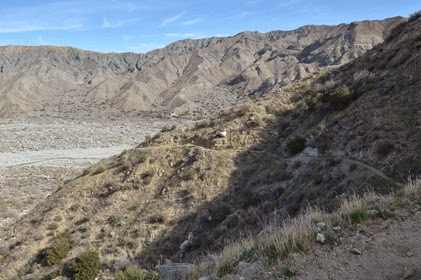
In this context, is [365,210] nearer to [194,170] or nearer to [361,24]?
[194,170]

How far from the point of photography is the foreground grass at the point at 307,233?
6664mm

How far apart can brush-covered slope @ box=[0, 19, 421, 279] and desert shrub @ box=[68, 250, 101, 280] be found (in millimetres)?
365

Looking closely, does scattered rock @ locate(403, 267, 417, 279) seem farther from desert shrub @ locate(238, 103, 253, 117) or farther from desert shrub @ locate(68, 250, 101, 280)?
desert shrub @ locate(238, 103, 253, 117)

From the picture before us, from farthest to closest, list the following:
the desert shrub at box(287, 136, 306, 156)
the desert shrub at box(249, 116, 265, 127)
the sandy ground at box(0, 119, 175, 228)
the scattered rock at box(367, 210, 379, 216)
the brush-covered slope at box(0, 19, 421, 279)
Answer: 1. the sandy ground at box(0, 119, 175, 228)
2. the desert shrub at box(249, 116, 265, 127)
3. the desert shrub at box(287, 136, 306, 156)
4. the brush-covered slope at box(0, 19, 421, 279)
5. the scattered rock at box(367, 210, 379, 216)

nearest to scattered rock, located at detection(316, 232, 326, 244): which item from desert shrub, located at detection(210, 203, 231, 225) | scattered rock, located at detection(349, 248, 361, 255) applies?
scattered rock, located at detection(349, 248, 361, 255)

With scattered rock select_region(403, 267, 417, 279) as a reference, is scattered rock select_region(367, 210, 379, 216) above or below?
above

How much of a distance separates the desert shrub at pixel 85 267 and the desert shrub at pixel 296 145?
9.49m

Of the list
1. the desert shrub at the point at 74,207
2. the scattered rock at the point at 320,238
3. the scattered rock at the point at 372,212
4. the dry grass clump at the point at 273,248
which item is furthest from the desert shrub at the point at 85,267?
the scattered rock at the point at 372,212

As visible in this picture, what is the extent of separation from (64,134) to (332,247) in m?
74.2

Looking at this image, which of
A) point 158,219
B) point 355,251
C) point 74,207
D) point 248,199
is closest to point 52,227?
point 74,207

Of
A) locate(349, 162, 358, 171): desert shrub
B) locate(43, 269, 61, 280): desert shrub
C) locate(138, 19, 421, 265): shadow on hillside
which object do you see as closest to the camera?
locate(138, 19, 421, 265): shadow on hillside

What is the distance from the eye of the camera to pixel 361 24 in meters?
170

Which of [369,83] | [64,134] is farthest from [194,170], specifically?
[64,134]

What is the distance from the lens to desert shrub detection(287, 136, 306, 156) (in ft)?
56.9
